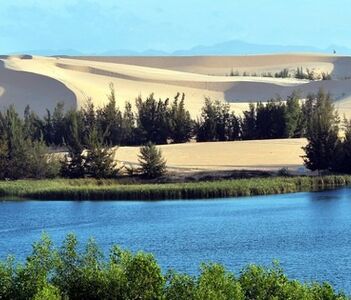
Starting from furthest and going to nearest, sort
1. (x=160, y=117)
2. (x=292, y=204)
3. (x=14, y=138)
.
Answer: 1. (x=160, y=117)
2. (x=14, y=138)
3. (x=292, y=204)

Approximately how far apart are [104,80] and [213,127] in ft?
115

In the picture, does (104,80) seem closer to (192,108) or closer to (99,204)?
(192,108)

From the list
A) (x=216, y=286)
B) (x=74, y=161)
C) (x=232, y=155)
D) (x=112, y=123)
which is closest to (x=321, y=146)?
(x=232, y=155)

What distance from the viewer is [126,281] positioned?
1769 centimetres

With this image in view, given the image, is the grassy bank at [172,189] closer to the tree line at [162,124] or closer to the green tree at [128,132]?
the tree line at [162,124]

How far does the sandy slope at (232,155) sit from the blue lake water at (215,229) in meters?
12.1

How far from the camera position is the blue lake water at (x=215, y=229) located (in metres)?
28.0

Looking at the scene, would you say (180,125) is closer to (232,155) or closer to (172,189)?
(232,155)

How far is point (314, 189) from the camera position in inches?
1865

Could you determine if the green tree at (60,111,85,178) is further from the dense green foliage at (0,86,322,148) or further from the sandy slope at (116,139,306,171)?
the dense green foliage at (0,86,322,148)

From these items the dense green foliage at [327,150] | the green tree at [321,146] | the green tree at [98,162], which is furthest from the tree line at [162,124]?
the green tree at [98,162]

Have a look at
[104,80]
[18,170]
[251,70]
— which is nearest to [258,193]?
[18,170]

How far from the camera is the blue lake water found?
2797cm

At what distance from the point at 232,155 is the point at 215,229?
1006 inches
